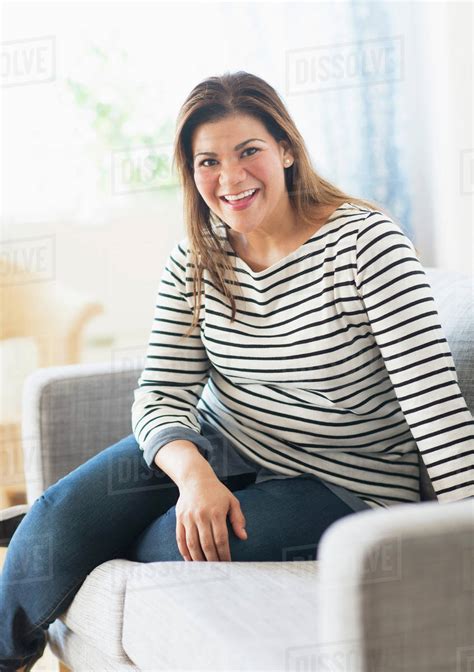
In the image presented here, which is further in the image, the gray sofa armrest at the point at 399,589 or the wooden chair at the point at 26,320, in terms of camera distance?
the wooden chair at the point at 26,320

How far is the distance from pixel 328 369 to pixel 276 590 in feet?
1.12

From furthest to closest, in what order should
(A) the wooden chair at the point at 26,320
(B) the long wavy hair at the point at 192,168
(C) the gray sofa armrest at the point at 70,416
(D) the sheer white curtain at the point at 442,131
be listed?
(D) the sheer white curtain at the point at 442,131, (A) the wooden chair at the point at 26,320, (C) the gray sofa armrest at the point at 70,416, (B) the long wavy hair at the point at 192,168

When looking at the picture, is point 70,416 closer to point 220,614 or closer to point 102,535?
point 102,535

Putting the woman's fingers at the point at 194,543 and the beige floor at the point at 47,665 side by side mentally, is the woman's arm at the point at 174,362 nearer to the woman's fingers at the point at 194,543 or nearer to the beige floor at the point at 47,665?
the woman's fingers at the point at 194,543

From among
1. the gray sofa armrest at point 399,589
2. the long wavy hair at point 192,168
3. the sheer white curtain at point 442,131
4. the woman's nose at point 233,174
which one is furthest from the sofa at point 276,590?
the sheer white curtain at point 442,131

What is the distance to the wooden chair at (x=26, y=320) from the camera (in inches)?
103

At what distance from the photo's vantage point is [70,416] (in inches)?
65.2

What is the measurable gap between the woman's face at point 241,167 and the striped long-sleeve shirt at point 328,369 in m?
0.09

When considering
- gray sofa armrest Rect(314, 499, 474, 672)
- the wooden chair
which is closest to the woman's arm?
gray sofa armrest Rect(314, 499, 474, 672)

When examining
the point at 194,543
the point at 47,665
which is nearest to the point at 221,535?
the point at 194,543

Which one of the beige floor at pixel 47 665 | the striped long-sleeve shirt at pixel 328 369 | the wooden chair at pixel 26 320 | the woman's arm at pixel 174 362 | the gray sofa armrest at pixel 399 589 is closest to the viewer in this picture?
the gray sofa armrest at pixel 399 589

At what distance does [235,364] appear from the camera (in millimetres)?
1448

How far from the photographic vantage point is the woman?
1280 millimetres

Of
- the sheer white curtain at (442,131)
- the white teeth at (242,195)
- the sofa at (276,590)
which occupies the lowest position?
the sofa at (276,590)
